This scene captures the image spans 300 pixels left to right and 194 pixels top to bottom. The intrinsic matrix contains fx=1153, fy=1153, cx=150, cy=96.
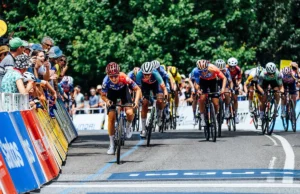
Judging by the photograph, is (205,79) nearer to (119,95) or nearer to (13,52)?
(119,95)

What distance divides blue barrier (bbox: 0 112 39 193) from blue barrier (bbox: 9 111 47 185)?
0.29m

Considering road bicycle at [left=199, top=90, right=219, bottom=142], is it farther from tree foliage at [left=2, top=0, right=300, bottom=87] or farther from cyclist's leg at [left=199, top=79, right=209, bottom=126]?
tree foliage at [left=2, top=0, right=300, bottom=87]

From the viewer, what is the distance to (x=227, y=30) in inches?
2224

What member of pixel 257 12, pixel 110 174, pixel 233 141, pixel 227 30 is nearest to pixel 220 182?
pixel 110 174

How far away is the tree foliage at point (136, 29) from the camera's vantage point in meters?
51.6

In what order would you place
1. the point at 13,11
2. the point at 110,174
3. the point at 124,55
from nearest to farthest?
1. the point at 110,174
2. the point at 124,55
3. the point at 13,11

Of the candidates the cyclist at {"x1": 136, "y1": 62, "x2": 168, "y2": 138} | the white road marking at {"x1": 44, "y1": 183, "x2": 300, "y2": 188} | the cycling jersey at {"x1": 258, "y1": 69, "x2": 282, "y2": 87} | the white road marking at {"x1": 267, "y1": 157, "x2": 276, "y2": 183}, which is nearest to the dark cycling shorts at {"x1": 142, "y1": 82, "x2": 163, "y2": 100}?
the cyclist at {"x1": 136, "y1": 62, "x2": 168, "y2": 138}

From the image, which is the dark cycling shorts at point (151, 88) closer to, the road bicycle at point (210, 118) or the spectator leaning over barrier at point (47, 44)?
the road bicycle at point (210, 118)

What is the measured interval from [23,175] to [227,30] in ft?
140

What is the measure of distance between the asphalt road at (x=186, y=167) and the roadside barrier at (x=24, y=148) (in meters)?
0.29

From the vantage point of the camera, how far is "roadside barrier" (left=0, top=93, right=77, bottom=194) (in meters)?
13.8

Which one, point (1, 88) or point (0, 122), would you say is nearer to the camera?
point (0, 122)

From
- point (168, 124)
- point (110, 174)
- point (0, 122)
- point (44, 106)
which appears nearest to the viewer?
point (0, 122)

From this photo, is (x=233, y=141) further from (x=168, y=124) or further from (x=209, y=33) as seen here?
(x=209, y=33)
